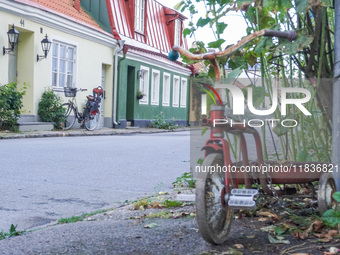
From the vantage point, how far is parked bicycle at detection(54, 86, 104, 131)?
17.6 metres

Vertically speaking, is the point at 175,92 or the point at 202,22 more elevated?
the point at 175,92

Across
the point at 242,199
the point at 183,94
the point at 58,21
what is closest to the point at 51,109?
the point at 58,21

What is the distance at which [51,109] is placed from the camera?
16625 mm

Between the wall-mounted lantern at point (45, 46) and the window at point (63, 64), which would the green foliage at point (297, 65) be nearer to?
the wall-mounted lantern at point (45, 46)

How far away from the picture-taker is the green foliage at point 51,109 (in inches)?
651

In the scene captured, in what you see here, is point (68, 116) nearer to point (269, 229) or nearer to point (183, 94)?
point (183, 94)

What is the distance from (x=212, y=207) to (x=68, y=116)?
49.6 feet

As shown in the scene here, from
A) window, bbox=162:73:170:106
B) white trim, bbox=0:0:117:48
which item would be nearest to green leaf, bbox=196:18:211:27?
white trim, bbox=0:0:117:48

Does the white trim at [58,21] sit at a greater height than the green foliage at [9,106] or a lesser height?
greater

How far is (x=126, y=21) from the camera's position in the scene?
23375 mm

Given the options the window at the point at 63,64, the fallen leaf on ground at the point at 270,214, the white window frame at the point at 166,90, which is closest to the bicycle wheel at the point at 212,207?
the fallen leaf on ground at the point at 270,214

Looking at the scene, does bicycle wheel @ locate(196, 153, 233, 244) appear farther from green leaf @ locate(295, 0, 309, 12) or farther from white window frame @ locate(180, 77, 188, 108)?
white window frame @ locate(180, 77, 188, 108)

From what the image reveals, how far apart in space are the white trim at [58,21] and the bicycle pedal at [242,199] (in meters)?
13.0

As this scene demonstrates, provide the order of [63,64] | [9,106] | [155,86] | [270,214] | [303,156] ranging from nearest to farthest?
[270,214], [303,156], [9,106], [63,64], [155,86]
